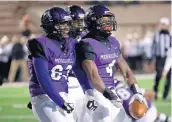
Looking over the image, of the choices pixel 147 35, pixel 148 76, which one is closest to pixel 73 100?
pixel 148 76

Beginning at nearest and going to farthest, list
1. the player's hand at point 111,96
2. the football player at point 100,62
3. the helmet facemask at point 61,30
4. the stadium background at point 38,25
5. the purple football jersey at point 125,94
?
the helmet facemask at point 61,30 < the player's hand at point 111,96 < the football player at point 100,62 < the purple football jersey at point 125,94 < the stadium background at point 38,25

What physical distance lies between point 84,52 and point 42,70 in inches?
23.5

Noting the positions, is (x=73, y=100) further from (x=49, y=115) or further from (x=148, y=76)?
(x=148, y=76)

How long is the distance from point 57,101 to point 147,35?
13635mm

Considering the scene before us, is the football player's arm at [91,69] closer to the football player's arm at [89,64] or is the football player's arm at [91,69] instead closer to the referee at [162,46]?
the football player's arm at [89,64]

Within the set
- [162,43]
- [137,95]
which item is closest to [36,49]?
[137,95]

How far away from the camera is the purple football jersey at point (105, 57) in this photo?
5.93 meters

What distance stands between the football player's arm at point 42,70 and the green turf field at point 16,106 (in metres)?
3.83

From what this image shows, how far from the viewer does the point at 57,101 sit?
5.27 m

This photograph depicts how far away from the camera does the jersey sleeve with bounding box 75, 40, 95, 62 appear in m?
5.81

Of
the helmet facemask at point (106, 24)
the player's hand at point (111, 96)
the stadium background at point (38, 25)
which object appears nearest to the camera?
the player's hand at point (111, 96)

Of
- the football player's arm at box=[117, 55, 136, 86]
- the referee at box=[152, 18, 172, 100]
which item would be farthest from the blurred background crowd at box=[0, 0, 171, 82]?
the football player's arm at box=[117, 55, 136, 86]

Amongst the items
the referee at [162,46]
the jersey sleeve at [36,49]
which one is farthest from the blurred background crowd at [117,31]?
the jersey sleeve at [36,49]

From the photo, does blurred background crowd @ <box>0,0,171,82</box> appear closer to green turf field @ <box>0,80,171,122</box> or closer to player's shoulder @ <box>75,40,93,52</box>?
green turf field @ <box>0,80,171,122</box>
